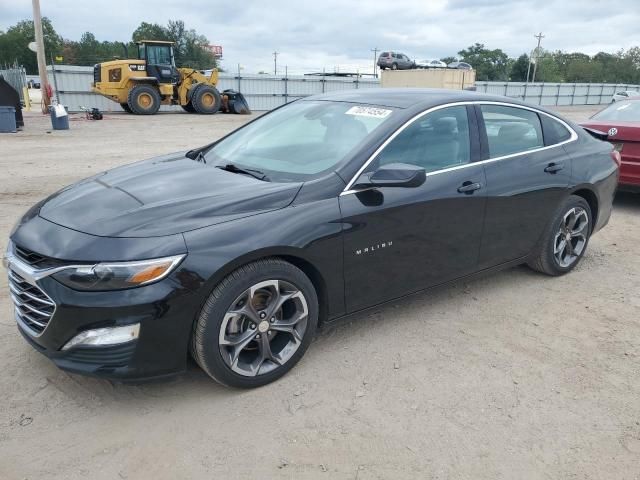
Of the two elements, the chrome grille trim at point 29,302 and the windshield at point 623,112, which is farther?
the windshield at point 623,112

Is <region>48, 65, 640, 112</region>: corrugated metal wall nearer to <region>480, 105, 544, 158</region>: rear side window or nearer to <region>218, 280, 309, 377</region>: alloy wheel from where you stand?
<region>480, 105, 544, 158</region>: rear side window

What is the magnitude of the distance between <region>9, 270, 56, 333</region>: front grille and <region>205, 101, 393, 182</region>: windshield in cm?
138

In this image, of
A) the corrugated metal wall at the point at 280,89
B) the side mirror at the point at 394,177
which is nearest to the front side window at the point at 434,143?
the side mirror at the point at 394,177

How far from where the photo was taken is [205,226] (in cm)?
271

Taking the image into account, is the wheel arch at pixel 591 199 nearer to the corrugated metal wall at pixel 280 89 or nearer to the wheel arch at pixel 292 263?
the wheel arch at pixel 292 263

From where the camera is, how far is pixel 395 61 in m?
43.6

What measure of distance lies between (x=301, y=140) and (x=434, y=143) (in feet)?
2.95

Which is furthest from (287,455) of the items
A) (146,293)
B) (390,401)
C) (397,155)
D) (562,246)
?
(562,246)

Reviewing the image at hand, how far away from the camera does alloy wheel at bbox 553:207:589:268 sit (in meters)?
4.59

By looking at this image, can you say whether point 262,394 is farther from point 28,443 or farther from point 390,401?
point 28,443

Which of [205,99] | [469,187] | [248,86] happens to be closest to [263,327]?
[469,187]

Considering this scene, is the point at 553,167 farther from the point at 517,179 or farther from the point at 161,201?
the point at 161,201

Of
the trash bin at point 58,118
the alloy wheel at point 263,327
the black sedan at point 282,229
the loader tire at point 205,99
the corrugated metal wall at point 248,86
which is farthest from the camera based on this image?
the corrugated metal wall at point 248,86

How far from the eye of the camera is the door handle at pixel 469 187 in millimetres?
3668
